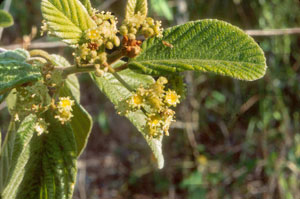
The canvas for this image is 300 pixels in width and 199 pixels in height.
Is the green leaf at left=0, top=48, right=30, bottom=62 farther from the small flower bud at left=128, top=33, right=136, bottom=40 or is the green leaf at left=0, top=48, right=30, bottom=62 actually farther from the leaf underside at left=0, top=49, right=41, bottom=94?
the small flower bud at left=128, top=33, right=136, bottom=40

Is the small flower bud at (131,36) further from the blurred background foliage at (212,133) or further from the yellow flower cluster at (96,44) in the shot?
the blurred background foliage at (212,133)

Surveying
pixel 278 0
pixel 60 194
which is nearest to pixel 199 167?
pixel 278 0

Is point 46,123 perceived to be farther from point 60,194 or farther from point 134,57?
point 134,57

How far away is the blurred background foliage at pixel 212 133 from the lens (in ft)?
11.4

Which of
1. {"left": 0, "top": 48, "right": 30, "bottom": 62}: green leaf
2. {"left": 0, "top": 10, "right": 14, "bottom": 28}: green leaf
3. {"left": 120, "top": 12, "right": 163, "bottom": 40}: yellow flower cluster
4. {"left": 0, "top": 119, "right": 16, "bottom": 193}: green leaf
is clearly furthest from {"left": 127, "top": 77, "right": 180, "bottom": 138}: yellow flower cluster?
{"left": 0, "top": 10, "right": 14, "bottom": 28}: green leaf

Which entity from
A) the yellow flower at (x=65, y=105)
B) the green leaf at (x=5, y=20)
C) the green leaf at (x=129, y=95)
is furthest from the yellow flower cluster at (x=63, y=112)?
the green leaf at (x=5, y=20)

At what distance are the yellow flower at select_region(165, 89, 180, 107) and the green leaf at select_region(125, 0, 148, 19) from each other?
22 centimetres

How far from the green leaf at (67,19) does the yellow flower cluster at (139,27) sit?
0.09 metres

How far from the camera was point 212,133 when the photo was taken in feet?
14.1

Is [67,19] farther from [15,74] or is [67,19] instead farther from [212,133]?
[212,133]

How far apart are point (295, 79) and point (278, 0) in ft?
2.52

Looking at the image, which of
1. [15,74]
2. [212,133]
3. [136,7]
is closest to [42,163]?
[15,74]

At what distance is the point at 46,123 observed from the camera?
1053mm

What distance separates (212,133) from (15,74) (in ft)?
11.5
